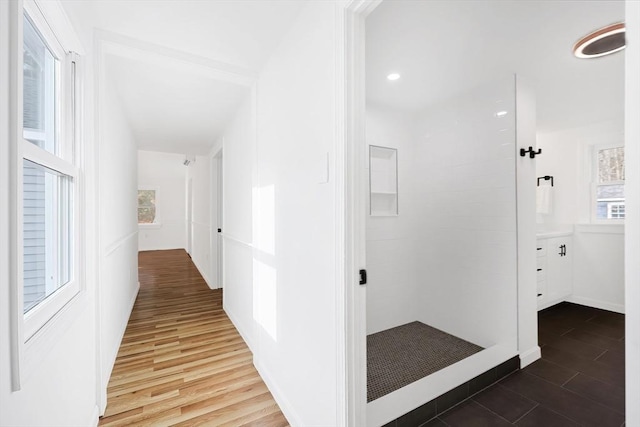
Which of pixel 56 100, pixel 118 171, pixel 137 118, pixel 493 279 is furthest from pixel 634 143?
pixel 137 118

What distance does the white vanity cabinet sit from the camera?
3.39m

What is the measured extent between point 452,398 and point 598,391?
3.50 feet

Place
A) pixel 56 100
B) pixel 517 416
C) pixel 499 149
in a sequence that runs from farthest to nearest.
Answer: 1. pixel 499 149
2. pixel 517 416
3. pixel 56 100

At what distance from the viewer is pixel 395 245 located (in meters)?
3.05

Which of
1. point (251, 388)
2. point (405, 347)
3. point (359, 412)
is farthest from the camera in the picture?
point (405, 347)

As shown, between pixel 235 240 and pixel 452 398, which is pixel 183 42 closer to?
A: pixel 235 240

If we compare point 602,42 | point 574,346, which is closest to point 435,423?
point 574,346

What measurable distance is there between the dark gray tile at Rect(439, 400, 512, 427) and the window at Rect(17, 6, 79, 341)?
2126mm

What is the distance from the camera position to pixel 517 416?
174cm

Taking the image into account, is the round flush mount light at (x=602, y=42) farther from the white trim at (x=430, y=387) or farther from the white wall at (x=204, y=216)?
the white wall at (x=204, y=216)

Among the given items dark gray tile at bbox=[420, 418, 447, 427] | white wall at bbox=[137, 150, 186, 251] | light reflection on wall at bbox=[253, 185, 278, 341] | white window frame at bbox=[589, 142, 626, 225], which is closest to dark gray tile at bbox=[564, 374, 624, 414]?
dark gray tile at bbox=[420, 418, 447, 427]

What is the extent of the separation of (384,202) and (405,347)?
144 centimetres

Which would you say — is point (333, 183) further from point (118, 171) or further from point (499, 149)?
point (118, 171)

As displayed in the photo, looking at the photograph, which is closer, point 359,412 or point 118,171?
point 359,412
